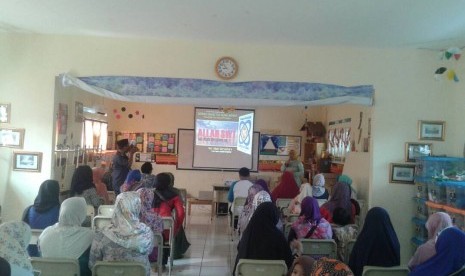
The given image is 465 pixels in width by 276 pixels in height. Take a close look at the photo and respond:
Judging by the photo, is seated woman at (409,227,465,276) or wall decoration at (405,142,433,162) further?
wall decoration at (405,142,433,162)

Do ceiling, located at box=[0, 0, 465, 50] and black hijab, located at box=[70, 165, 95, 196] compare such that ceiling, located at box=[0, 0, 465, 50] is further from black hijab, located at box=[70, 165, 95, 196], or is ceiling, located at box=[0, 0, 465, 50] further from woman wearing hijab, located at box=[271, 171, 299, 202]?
woman wearing hijab, located at box=[271, 171, 299, 202]

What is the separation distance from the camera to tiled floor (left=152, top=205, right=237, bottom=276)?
536 cm

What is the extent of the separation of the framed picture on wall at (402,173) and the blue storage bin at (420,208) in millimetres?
265

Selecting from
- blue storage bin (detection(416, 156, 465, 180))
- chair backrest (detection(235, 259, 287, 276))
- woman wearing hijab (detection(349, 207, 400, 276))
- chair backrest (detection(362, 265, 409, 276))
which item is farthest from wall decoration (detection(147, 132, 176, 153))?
chair backrest (detection(362, 265, 409, 276))

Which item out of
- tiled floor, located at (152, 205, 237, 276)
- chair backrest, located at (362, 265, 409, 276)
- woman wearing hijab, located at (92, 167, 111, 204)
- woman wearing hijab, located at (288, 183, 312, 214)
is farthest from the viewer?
woman wearing hijab, located at (92, 167, 111, 204)

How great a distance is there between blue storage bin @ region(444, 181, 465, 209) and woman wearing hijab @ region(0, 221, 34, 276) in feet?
13.0

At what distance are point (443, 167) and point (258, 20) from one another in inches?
112

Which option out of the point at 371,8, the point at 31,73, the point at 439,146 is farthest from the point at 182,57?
the point at 439,146

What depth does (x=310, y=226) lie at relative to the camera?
4.14 meters

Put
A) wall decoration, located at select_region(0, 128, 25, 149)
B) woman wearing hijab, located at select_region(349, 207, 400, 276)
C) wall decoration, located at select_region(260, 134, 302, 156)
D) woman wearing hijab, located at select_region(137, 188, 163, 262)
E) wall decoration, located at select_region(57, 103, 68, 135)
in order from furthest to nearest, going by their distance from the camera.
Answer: wall decoration, located at select_region(260, 134, 302, 156) < wall decoration, located at select_region(57, 103, 68, 135) < wall decoration, located at select_region(0, 128, 25, 149) < woman wearing hijab, located at select_region(137, 188, 163, 262) < woman wearing hijab, located at select_region(349, 207, 400, 276)

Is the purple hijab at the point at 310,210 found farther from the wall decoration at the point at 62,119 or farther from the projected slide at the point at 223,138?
the projected slide at the point at 223,138

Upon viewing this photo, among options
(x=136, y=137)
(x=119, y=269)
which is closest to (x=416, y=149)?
(x=119, y=269)

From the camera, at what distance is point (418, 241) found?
5445 mm

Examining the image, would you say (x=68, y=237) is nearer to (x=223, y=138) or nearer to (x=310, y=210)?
(x=310, y=210)
